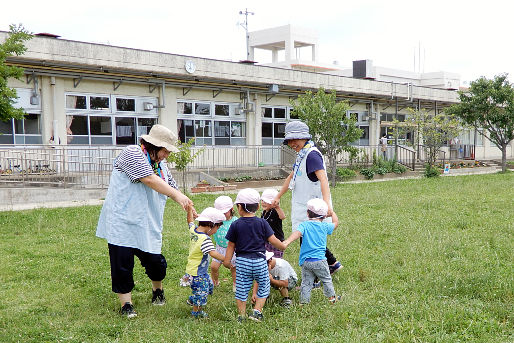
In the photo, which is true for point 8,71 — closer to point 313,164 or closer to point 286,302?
point 313,164

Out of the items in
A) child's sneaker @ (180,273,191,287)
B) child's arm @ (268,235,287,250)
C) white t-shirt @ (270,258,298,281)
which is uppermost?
child's arm @ (268,235,287,250)

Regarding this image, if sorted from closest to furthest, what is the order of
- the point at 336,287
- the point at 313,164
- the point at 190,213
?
the point at 190,213 → the point at 313,164 → the point at 336,287

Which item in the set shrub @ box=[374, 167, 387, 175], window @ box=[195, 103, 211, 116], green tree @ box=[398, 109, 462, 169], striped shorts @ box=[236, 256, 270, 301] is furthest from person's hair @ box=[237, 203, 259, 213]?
green tree @ box=[398, 109, 462, 169]

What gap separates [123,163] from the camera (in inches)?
170

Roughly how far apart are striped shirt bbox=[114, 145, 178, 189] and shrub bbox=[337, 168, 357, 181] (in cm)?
1584

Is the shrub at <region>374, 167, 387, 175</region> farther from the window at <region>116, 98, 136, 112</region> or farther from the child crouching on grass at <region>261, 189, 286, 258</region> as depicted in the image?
the child crouching on grass at <region>261, 189, 286, 258</region>

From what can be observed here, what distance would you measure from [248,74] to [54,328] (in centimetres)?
1630

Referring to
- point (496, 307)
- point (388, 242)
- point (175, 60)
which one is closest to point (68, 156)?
point (175, 60)

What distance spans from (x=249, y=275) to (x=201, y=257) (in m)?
0.50

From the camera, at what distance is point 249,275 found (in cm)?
431

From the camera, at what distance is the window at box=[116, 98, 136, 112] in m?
17.1

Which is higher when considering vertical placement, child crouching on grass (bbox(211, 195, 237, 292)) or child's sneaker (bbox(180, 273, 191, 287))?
child crouching on grass (bbox(211, 195, 237, 292))

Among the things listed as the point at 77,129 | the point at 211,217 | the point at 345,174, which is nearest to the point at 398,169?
the point at 345,174

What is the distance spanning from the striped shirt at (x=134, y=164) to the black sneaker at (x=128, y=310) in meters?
1.19
